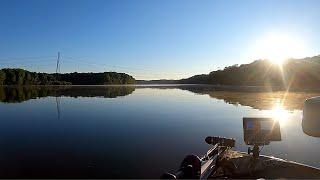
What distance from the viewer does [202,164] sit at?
10.7 metres

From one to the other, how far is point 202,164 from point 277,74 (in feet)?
500

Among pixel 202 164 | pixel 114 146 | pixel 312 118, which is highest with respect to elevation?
pixel 312 118

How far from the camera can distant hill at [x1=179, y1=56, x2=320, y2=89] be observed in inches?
4953

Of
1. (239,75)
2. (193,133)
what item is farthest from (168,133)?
(239,75)

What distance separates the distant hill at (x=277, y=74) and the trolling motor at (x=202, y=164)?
338 ft

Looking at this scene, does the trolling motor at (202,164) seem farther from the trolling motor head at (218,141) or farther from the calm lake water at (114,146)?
the calm lake water at (114,146)

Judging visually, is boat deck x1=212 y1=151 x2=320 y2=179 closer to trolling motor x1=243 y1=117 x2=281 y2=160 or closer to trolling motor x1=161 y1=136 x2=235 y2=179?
trolling motor x1=161 y1=136 x2=235 y2=179

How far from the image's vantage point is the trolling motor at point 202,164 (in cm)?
792

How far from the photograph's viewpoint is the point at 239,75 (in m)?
178

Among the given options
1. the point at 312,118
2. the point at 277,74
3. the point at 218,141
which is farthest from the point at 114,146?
the point at 277,74

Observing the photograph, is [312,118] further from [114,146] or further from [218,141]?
[114,146]

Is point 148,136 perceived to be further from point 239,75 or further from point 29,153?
point 239,75

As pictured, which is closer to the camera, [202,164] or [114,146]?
[202,164]

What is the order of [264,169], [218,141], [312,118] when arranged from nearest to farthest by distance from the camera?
[312,118], [264,169], [218,141]
